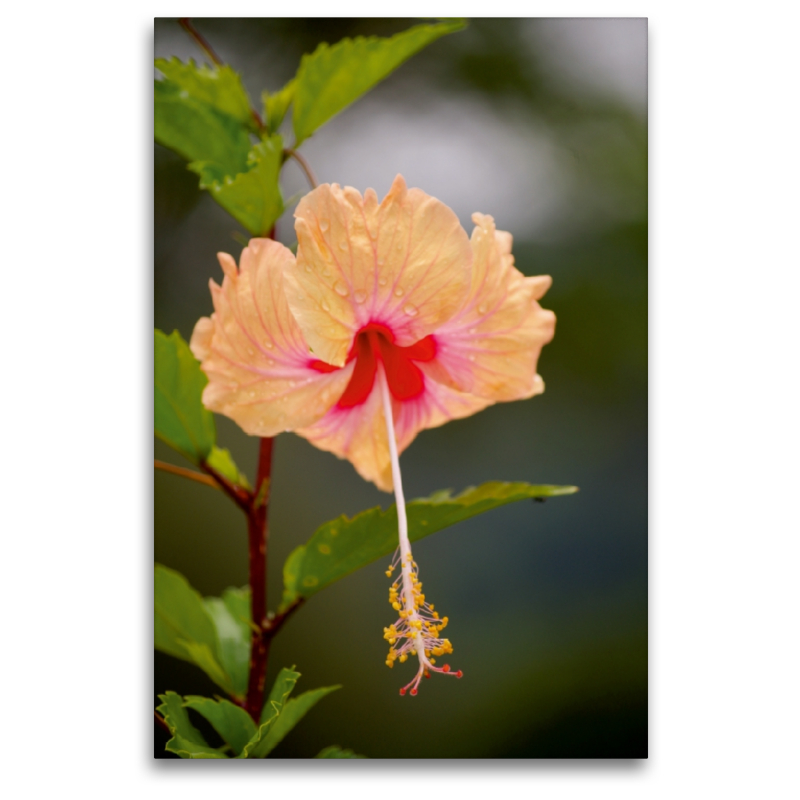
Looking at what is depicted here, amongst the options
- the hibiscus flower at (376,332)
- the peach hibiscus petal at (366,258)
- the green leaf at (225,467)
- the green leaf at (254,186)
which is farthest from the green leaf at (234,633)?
the green leaf at (254,186)

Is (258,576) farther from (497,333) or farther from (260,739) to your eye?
(497,333)

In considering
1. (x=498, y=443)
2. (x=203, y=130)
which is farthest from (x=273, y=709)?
(x=498, y=443)

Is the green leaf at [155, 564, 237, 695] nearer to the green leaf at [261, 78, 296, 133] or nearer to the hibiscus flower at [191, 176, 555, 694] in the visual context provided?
the hibiscus flower at [191, 176, 555, 694]
